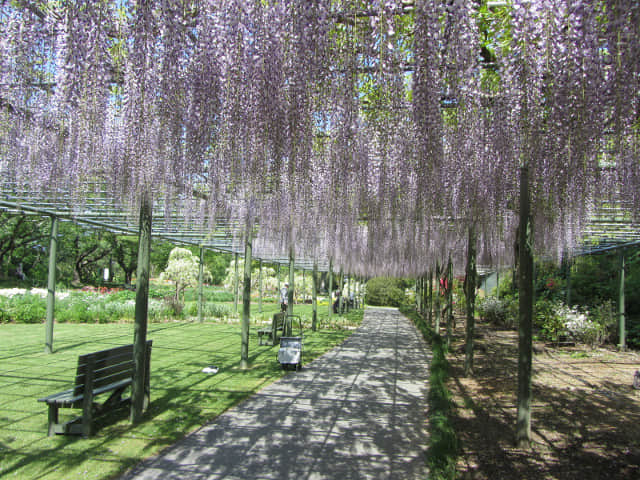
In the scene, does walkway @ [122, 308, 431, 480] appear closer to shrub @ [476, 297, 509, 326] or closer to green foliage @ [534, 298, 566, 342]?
green foliage @ [534, 298, 566, 342]

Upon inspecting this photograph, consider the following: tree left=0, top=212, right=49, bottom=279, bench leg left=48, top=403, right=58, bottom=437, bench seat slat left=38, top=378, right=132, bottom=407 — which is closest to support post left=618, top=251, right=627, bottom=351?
bench seat slat left=38, top=378, right=132, bottom=407

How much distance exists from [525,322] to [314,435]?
2.34 metres

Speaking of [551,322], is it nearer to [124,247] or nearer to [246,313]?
[246,313]

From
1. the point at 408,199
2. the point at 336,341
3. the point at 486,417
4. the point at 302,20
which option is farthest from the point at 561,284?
the point at 302,20

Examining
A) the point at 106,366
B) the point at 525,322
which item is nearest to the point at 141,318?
the point at 106,366

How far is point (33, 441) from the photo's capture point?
11.7 ft

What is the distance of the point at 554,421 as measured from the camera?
450cm

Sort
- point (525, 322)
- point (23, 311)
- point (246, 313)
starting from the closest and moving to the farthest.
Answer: point (525, 322), point (246, 313), point (23, 311)

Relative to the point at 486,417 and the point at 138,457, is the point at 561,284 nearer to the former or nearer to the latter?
the point at 486,417

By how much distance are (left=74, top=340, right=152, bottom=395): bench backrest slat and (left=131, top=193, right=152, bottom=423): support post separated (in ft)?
0.63

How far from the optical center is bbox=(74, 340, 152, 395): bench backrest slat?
3799mm

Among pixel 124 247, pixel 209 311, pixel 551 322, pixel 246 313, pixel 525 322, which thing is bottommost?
pixel 209 311

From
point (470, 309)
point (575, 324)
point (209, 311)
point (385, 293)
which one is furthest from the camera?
point (385, 293)

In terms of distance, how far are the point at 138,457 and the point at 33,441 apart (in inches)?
41.1
